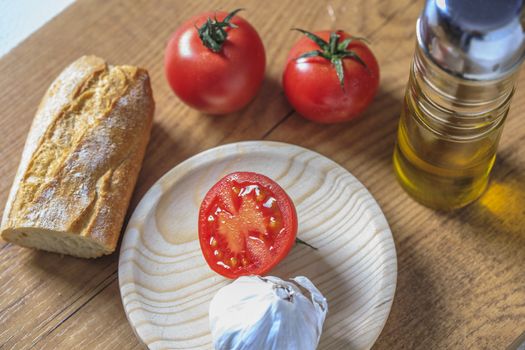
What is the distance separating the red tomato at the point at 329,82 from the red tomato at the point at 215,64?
8 centimetres

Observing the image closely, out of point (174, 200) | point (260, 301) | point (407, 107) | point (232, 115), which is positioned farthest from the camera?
point (232, 115)

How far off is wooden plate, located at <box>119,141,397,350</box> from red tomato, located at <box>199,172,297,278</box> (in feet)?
0.24

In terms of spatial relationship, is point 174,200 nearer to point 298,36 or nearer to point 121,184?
point 121,184

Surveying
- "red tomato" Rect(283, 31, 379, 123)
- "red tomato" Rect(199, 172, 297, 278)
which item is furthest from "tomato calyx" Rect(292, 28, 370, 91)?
"red tomato" Rect(199, 172, 297, 278)

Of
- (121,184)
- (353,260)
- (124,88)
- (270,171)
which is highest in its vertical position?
(124,88)

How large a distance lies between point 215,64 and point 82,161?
31 centimetres

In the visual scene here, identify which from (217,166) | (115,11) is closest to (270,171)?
(217,166)

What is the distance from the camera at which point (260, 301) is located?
1098mm

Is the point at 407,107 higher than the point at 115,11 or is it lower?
lower

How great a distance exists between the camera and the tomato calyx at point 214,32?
1301 mm

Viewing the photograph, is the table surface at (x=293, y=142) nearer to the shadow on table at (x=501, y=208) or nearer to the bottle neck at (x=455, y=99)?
the shadow on table at (x=501, y=208)

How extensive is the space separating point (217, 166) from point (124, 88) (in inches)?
9.3

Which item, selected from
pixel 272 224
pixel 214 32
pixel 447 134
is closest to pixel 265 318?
pixel 272 224

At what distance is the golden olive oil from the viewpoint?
107 centimetres
